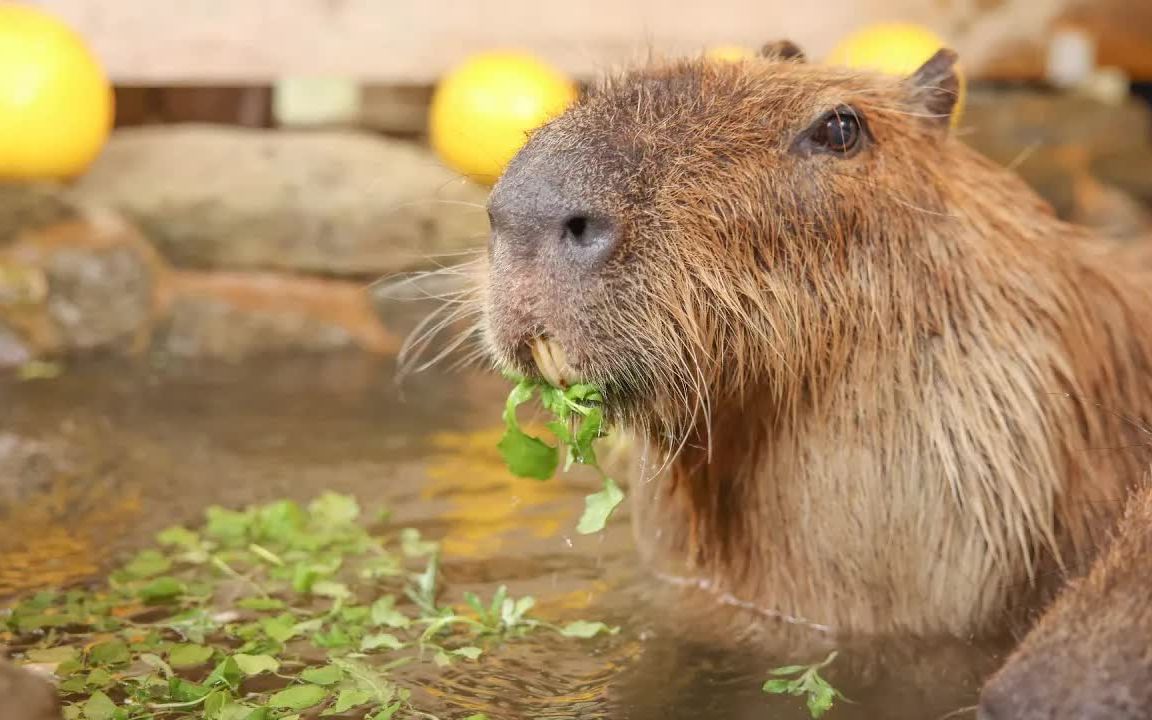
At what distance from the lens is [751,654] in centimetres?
293

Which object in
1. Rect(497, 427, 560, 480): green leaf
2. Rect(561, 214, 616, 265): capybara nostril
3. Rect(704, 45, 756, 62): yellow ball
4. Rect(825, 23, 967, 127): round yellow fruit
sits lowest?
Rect(497, 427, 560, 480): green leaf

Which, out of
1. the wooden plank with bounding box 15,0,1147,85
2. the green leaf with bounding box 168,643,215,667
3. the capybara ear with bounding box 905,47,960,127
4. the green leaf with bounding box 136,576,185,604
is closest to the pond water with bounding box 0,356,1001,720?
the green leaf with bounding box 136,576,185,604

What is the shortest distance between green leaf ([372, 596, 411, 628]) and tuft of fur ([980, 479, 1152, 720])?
1340 mm

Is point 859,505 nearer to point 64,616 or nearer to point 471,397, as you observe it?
point 64,616

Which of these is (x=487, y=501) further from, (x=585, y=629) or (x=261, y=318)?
(x=261, y=318)

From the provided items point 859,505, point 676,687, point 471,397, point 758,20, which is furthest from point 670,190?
point 758,20

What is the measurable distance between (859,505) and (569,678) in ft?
2.18

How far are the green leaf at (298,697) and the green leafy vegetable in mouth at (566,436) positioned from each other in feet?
1.85

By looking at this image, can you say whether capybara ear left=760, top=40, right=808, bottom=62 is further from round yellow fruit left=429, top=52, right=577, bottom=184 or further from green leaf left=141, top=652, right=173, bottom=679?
round yellow fruit left=429, top=52, right=577, bottom=184

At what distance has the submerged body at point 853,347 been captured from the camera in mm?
2641

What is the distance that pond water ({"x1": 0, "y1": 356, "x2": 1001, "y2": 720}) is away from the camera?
2756mm

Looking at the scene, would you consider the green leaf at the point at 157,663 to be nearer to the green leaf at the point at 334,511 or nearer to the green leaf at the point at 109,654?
the green leaf at the point at 109,654

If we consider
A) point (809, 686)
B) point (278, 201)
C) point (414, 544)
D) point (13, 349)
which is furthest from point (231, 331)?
point (809, 686)

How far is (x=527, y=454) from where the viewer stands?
2.85 m
